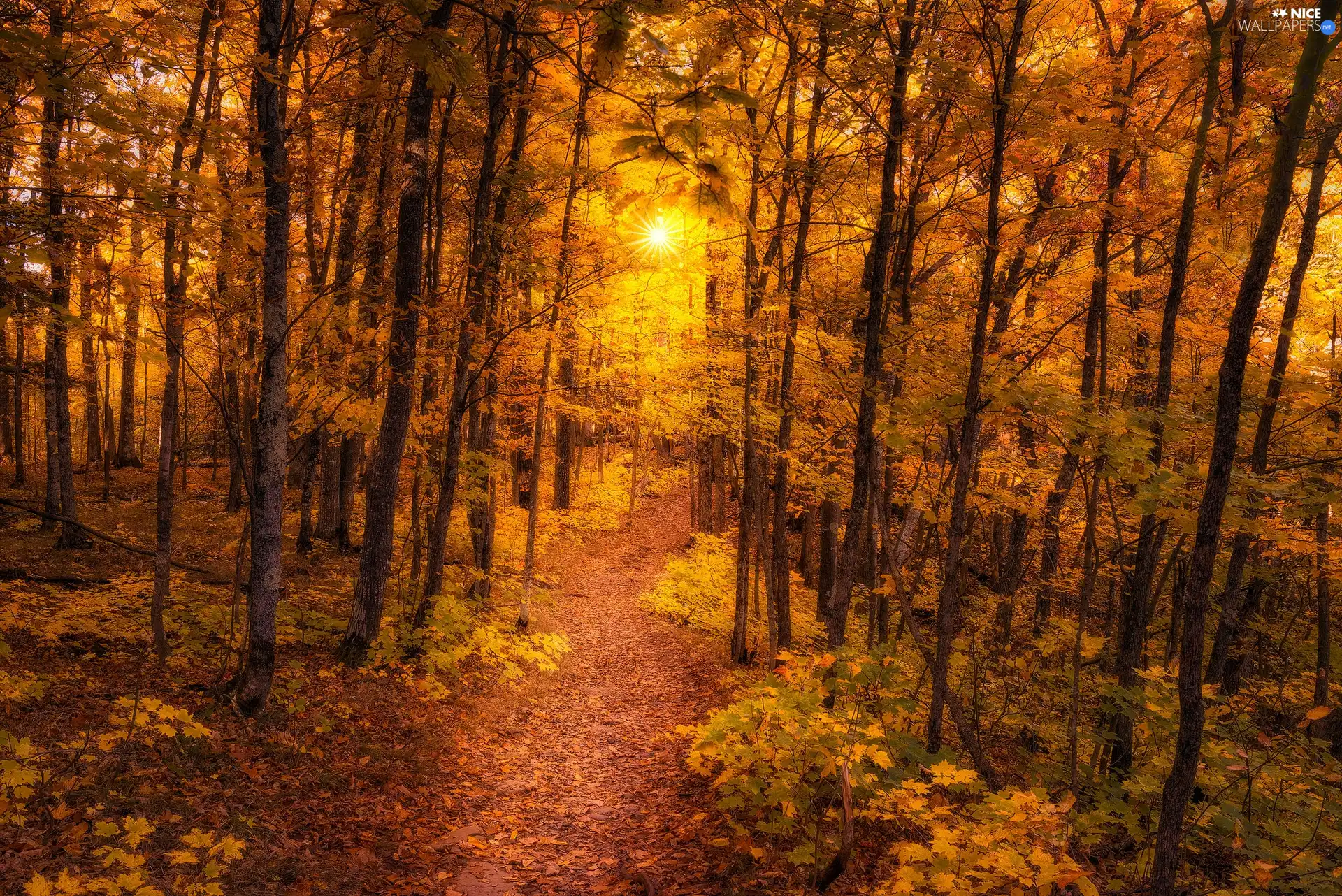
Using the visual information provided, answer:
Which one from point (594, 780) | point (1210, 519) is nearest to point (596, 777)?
point (594, 780)

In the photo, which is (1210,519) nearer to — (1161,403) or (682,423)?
(1161,403)

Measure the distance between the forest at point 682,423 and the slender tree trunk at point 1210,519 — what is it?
3 cm

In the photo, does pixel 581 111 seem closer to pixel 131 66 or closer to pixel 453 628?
pixel 131 66

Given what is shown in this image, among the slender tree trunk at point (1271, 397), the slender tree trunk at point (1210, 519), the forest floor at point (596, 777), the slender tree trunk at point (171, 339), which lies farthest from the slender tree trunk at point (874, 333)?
the slender tree trunk at point (171, 339)

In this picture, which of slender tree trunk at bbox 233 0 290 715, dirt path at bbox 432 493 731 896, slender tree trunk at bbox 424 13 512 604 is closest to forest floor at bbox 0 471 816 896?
dirt path at bbox 432 493 731 896

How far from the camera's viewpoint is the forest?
13.8 feet

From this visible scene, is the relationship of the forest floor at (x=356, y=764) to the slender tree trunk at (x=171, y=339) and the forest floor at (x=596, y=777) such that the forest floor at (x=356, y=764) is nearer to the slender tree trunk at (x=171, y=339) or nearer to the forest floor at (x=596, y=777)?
the forest floor at (x=596, y=777)

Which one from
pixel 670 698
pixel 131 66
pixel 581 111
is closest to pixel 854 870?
pixel 670 698

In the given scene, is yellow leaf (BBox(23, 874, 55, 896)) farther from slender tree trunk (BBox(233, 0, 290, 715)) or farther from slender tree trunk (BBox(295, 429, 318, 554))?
slender tree trunk (BBox(295, 429, 318, 554))

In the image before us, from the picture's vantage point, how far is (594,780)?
24.3 ft

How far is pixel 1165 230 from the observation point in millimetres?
9781

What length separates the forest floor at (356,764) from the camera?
15.9 ft

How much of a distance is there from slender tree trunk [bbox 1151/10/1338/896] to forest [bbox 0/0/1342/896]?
3 centimetres

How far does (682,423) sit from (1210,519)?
11435 mm
